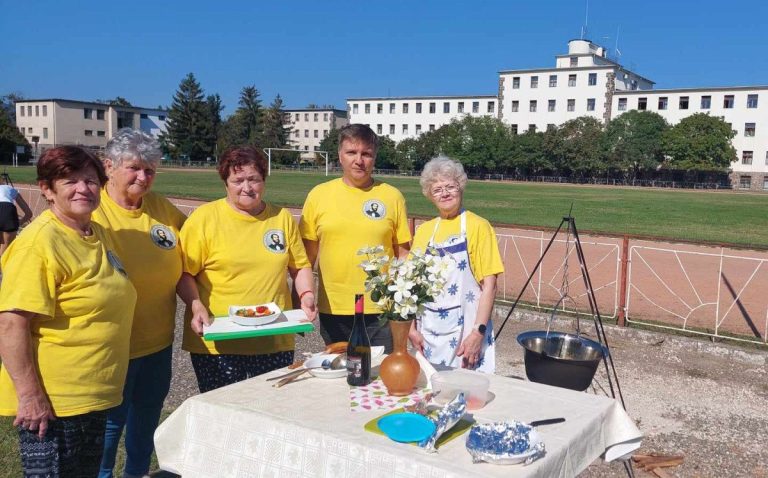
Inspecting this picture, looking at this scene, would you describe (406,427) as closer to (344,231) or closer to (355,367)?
(355,367)

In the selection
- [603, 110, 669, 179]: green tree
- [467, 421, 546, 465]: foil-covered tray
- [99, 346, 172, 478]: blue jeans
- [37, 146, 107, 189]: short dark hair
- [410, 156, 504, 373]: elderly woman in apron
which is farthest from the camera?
[603, 110, 669, 179]: green tree

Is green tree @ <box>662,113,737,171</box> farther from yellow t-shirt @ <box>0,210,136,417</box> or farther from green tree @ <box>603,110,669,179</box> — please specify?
yellow t-shirt @ <box>0,210,136,417</box>

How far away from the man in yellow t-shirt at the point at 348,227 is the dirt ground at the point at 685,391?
194cm

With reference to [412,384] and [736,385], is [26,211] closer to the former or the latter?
[412,384]

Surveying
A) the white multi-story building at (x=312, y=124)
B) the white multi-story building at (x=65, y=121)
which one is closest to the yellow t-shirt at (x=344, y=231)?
the white multi-story building at (x=65, y=121)

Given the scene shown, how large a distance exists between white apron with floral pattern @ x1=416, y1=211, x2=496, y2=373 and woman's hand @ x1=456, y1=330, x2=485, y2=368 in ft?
0.25

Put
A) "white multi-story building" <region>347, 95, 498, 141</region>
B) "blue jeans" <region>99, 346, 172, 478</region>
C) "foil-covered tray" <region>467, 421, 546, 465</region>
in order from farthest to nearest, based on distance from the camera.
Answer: "white multi-story building" <region>347, 95, 498, 141</region>
"blue jeans" <region>99, 346, 172, 478</region>
"foil-covered tray" <region>467, 421, 546, 465</region>

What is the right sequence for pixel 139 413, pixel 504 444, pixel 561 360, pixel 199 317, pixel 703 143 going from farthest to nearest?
pixel 703 143
pixel 139 413
pixel 561 360
pixel 199 317
pixel 504 444

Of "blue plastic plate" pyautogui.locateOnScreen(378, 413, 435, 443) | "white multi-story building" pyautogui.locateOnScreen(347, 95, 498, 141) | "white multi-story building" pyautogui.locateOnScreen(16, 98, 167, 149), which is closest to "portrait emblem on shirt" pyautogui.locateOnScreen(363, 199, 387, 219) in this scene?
"blue plastic plate" pyautogui.locateOnScreen(378, 413, 435, 443)

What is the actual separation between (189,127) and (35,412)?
8514cm

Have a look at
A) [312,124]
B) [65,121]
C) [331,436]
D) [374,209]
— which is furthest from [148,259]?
[312,124]

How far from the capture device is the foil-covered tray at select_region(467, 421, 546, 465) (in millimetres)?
1902

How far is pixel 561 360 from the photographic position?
3.25 meters

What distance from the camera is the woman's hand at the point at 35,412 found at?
230 cm
